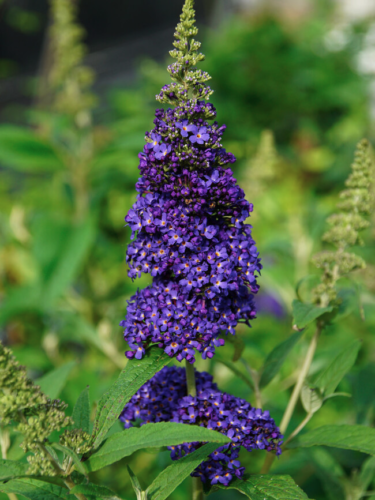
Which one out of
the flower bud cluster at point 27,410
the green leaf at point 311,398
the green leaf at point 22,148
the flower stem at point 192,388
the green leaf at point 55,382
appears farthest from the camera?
the green leaf at point 22,148

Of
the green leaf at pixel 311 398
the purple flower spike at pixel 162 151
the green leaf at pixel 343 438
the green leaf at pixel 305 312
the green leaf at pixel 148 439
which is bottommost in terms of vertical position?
the green leaf at pixel 343 438

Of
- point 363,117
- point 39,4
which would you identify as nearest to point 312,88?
point 363,117

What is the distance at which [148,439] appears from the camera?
111cm

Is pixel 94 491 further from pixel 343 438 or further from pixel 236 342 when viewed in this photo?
pixel 343 438

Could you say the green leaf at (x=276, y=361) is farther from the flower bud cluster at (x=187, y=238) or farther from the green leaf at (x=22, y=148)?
the green leaf at (x=22, y=148)

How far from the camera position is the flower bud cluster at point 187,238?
1256 mm

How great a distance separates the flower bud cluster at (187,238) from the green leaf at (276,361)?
0.36 meters

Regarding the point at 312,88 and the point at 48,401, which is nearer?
the point at 48,401

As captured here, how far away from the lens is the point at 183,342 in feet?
4.09

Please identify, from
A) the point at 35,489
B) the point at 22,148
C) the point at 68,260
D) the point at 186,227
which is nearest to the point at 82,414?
the point at 35,489

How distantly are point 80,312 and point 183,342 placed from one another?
7.67ft

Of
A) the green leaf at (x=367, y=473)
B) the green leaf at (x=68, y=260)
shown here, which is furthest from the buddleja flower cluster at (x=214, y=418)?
the green leaf at (x=68, y=260)

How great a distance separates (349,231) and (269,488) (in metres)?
0.90

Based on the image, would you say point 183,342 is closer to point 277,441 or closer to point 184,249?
point 184,249
